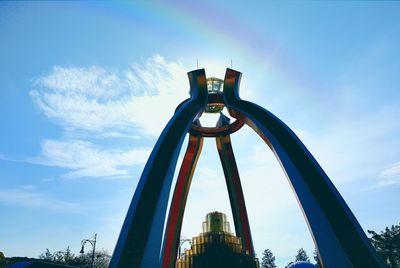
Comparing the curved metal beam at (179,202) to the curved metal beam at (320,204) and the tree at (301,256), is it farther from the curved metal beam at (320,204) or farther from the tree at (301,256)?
the tree at (301,256)

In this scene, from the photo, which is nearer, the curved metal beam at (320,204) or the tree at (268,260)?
the curved metal beam at (320,204)

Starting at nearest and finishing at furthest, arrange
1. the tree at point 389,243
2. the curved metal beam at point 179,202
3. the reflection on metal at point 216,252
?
the reflection on metal at point 216,252 < the curved metal beam at point 179,202 < the tree at point 389,243

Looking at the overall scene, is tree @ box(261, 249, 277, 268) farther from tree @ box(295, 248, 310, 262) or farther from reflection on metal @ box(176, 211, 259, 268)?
Answer: reflection on metal @ box(176, 211, 259, 268)

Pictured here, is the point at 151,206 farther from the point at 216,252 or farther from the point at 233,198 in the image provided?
the point at 233,198

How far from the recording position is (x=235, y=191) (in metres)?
22.8

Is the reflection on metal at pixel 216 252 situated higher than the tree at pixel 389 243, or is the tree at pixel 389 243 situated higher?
the tree at pixel 389 243

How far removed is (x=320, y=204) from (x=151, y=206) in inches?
296

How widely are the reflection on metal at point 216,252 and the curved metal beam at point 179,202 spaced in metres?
4.38

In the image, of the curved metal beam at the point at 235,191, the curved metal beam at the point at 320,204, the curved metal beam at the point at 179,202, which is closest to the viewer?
the curved metal beam at the point at 320,204

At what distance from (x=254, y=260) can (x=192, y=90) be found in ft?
38.5

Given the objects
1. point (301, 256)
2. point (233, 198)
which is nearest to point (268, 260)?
point (301, 256)

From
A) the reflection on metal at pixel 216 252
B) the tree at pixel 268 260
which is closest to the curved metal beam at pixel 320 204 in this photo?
the reflection on metal at pixel 216 252

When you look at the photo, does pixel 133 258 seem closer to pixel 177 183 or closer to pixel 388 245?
pixel 177 183

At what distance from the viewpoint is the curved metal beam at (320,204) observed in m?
11.4
